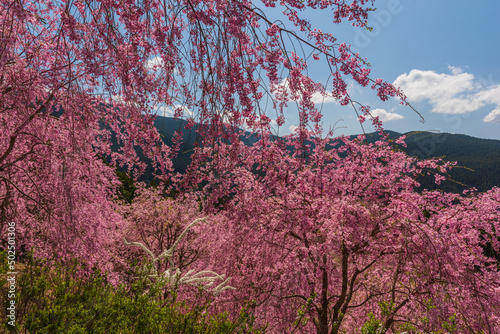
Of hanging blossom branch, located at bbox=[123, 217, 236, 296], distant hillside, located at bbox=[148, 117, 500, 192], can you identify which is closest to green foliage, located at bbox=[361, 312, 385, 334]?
hanging blossom branch, located at bbox=[123, 217, 236, 296]

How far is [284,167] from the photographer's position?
16.4 ft

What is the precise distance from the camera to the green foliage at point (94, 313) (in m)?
2.34

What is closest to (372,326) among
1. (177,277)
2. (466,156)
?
(177,277)

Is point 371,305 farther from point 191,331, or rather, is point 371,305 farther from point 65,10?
point 65,10

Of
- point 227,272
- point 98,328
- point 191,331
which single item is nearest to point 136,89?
point 98,328

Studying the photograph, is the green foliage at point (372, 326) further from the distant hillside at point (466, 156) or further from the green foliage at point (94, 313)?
the distant hillside at point (466, 156)

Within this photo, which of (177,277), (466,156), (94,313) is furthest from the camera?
(466,156)

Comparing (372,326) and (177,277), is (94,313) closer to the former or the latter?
(177,277)

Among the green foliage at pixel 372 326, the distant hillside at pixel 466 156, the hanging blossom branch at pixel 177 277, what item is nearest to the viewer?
the green foliage at pixel 372 326

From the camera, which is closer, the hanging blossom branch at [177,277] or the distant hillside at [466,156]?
the hanging blossom branch at [177,277]

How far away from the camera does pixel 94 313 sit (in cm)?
250

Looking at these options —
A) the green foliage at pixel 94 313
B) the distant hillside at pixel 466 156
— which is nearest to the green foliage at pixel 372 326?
the green foliage at pixel 94 313

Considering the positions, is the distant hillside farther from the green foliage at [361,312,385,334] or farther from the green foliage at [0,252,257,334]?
the green foliage at [361,312,385,334]

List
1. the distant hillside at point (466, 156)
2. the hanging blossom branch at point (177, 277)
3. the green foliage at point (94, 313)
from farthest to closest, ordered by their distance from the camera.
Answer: the distant hillside at point (466, 156) → the hanging blossom branch at point (177, 277) → the green foliage at point (94, 313)
